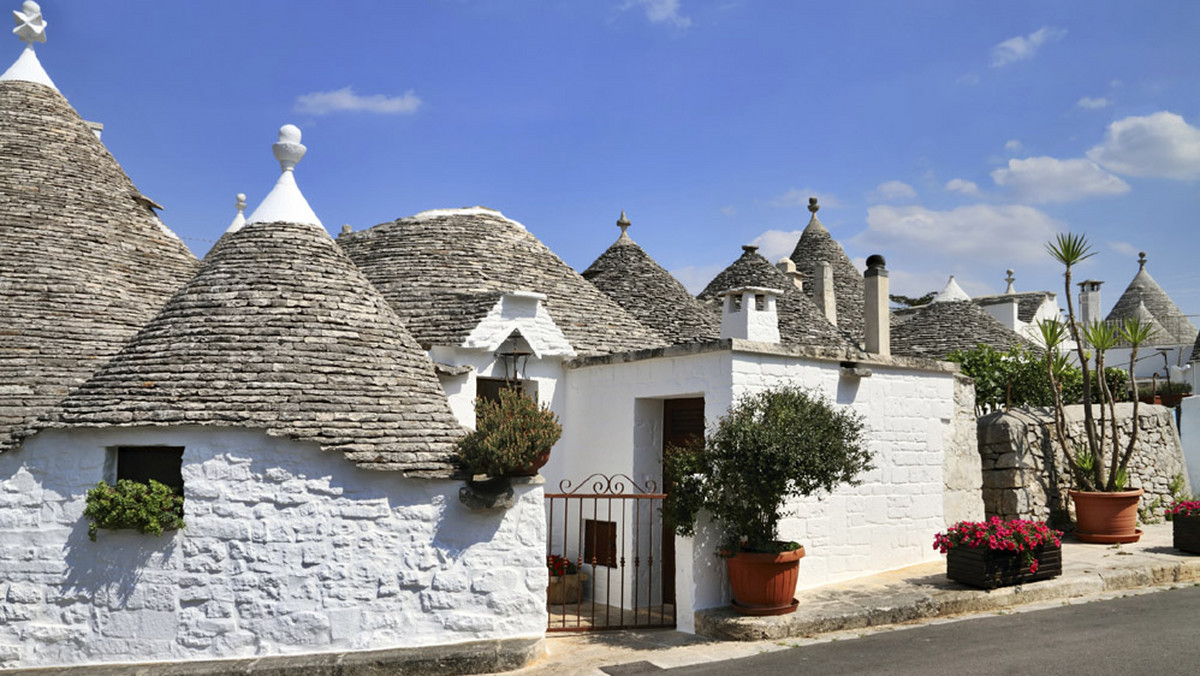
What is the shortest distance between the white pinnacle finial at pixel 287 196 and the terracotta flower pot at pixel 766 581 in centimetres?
586

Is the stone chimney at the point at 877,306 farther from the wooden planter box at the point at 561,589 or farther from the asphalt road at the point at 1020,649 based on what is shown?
the wooden planter box at the point at 561,589

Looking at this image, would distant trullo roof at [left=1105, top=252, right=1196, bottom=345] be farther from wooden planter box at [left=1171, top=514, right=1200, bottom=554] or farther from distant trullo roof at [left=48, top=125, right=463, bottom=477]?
distant trullo roof at [left=48, top=125, right=463, bottom=477]

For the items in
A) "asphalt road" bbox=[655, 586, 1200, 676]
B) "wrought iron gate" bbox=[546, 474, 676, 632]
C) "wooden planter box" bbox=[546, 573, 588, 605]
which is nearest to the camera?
"asphalt road" bbox=[655, 586, 1200, 676]

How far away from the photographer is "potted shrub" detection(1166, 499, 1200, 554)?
36.9 ft

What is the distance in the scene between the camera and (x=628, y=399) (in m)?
10.4

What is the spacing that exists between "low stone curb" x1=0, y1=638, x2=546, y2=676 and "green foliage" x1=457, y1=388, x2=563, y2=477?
154 centimetres

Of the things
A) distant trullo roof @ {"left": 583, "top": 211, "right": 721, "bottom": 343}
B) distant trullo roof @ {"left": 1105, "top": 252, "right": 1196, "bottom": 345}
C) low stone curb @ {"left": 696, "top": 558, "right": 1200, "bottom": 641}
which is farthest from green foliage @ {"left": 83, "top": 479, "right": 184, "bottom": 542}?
distant trullo roof @ {"left": 1105, "top": 252, "right": 1196, "bottom": 345}

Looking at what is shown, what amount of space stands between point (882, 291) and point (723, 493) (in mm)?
6600

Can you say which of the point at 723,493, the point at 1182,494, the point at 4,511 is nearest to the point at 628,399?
the point at 723,493

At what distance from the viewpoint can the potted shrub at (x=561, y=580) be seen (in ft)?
33.8

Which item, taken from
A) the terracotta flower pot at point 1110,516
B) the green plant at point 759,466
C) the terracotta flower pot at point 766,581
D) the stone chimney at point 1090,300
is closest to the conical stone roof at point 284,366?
the green plant at point 759,466

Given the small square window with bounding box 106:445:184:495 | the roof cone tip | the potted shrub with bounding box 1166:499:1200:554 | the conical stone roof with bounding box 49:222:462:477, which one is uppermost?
the roof cone tip

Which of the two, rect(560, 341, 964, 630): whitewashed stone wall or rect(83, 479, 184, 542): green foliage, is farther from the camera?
rect(560, 341, 964, 630): whitewashed stone wall

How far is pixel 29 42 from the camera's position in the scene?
1321 centimetres
